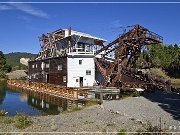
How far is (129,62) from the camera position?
48625 mm

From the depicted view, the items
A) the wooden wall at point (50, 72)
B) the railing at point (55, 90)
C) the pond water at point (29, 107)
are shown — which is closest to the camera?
the pond water at point (29, 107)

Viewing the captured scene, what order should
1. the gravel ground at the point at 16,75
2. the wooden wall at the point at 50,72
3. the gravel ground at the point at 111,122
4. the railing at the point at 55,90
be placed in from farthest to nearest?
1. the gravel ground at the point at 16,75
2. the wooden wall at the point at 50,72
3. the railing at the point at 55,90
4. the gravel ground at the point at 111,122

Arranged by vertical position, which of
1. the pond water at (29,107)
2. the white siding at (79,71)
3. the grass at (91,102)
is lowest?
the pond water at (29,107)

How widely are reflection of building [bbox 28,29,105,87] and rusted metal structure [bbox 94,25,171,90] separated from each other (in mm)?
3143

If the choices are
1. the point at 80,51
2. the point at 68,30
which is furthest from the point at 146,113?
the point at 68,30

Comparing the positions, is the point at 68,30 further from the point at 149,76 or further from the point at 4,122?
the point at 4,122

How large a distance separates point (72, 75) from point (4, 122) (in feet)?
92.3

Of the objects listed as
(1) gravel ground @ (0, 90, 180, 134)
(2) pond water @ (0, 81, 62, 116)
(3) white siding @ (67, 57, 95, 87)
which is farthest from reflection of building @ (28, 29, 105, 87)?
(1) gravel ground @ (0, 90, 180, 134)

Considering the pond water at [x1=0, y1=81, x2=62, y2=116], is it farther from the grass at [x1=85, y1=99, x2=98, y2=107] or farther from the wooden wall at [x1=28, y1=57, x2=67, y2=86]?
the wooden wall at [x1=28, y1=57, x2=67, y2=86]

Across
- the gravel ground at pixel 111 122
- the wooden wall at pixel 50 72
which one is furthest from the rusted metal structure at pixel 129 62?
the gravel ground at pixel 111 122

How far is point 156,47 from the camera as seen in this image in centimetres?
11581

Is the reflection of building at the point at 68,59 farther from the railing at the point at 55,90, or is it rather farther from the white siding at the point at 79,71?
the railing at the point at 55,90

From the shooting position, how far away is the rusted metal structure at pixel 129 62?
43719 millimetres

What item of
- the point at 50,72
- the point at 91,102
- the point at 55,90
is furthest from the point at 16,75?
the point at 91,102
